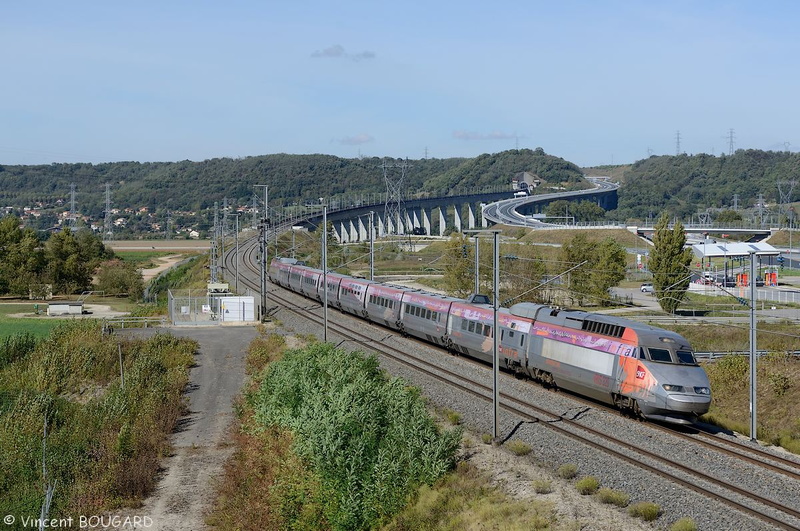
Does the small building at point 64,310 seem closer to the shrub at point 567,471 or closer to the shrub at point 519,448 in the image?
the shrub at point 519,448

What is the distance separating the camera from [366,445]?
77.9ft

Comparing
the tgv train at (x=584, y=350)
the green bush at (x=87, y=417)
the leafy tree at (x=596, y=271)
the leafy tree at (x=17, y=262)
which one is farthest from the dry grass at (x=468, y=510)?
the leafy tree at (x=17, y=262)

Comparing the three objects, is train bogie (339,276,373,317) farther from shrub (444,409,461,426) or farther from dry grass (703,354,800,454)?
shrub (444,409,461,426)

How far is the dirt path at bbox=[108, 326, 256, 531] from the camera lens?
23656 millimetres

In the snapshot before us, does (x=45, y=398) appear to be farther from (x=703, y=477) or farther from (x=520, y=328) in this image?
(x=703, y=477)

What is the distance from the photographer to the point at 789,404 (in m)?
37.7

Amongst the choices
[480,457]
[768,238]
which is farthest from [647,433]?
[768,238]

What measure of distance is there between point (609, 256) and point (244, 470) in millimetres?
57809

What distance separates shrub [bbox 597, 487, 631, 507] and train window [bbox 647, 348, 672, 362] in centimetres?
861

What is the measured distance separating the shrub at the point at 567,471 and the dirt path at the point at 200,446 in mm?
9753

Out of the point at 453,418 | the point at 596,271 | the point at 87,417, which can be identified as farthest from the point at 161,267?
the point at 453,418

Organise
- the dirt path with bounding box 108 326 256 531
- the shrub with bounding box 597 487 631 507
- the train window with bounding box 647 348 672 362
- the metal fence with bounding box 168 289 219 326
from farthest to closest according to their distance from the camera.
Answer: the metal fence with bounding box 168 289 219 326, the train window with bounding box 647 348 672 362, the dirt path with bounding box 108 326 256 531, the shrub with bounding box 597 487 631 507

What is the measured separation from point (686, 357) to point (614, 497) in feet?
32.3

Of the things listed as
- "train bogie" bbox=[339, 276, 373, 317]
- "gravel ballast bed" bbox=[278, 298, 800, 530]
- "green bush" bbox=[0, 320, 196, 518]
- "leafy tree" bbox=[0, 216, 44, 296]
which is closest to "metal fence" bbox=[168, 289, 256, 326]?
"train bogie" bbox=[339, 276, 373, 317]
